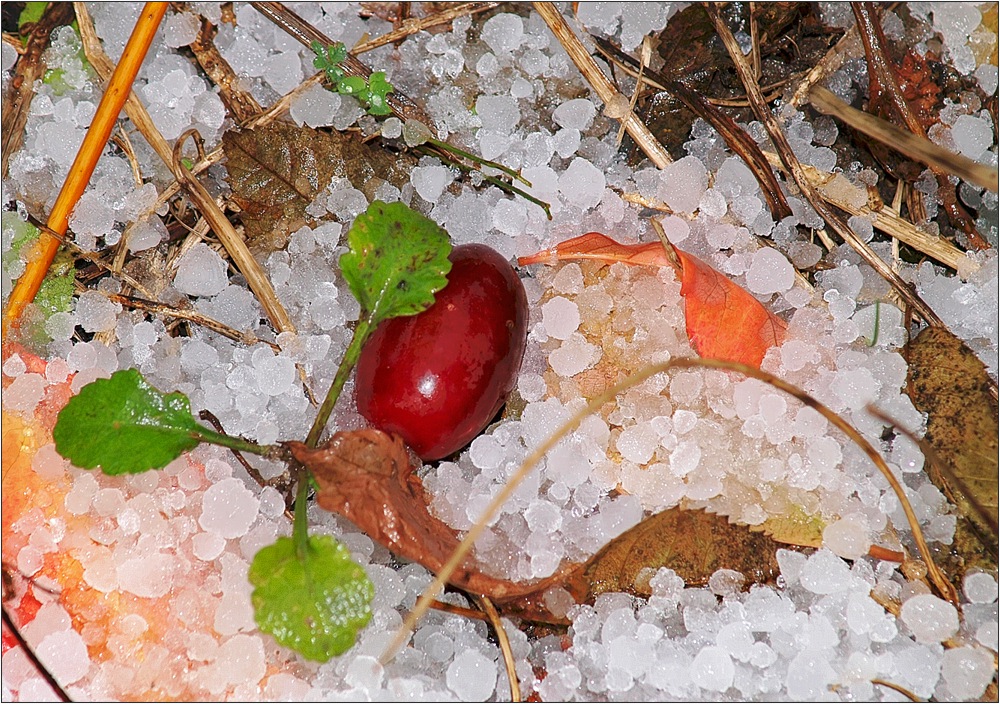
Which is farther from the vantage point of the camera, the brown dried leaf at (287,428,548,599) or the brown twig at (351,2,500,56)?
the brown twig at (351,2,500,56)

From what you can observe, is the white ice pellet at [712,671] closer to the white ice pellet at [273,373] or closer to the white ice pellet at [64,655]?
the white ice pellet at [273,373]

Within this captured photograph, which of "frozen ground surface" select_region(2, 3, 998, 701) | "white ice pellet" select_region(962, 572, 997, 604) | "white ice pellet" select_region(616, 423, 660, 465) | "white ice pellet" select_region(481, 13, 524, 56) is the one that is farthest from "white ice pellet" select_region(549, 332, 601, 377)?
"white ice pellet" select_region(962, 572, 997, 604)

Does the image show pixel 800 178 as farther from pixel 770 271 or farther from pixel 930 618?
pixel 930 618

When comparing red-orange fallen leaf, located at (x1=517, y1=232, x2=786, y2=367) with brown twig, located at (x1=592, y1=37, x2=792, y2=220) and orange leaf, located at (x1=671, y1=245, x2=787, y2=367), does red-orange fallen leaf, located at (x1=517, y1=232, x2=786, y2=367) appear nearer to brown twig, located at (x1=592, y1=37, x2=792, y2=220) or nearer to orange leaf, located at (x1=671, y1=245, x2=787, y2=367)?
orange leaf, located at (x1=671, y1=245, x2=787, y2=367)

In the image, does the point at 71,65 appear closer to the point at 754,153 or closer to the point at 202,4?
the point at 202,4

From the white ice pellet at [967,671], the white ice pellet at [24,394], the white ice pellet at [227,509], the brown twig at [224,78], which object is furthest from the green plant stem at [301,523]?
the white ice pellet at [967,671]
